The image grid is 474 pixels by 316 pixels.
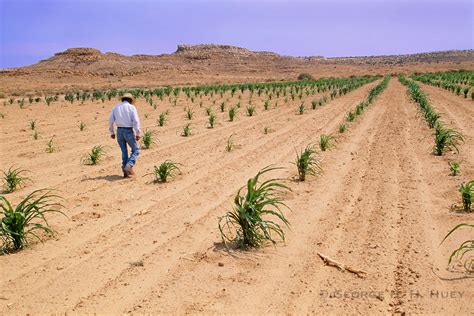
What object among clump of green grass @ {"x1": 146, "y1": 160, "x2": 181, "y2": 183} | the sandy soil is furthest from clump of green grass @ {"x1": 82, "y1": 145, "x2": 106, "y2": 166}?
clump of green grass @ {"x1": 146, "y1": 160, "x2": 181, "y2": 183}

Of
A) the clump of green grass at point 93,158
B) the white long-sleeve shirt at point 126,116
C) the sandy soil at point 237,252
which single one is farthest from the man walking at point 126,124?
the clump of green grass at point 93,158

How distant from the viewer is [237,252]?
460 centimetres

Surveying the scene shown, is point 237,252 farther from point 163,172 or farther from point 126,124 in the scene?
point 126,124

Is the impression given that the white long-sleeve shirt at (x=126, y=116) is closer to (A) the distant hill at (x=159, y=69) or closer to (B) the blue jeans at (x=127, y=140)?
(B) the blue jeans at (x=127, y=140)

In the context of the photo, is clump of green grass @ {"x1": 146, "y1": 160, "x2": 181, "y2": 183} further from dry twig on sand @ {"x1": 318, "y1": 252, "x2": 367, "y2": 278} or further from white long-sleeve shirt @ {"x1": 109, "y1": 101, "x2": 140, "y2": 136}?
dry twig on sand @ {"x1": 318, "y1": 252, "x2": 367, "y2": 278}

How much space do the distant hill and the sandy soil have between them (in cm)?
3963

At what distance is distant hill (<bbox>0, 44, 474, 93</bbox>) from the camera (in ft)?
191

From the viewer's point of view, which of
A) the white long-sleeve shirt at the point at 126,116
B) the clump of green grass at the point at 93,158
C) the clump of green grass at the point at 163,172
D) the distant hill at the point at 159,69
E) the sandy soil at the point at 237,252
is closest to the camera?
the sandy soil at the point at 237,252

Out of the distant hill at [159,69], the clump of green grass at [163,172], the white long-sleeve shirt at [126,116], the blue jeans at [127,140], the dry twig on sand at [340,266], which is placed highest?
the distant hill at [159,69]

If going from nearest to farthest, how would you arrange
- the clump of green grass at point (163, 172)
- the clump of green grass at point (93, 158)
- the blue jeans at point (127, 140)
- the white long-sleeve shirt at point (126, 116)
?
the clump of green grass at point (163, 172) < the white long-sleeve shirt at point (126, 116) < the blue jeans at point (127, 140) < the clump of green grass at point (93, 158)

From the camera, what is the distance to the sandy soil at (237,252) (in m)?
3.68

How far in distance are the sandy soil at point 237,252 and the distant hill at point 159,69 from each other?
39626mm

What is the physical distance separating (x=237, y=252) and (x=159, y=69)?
70413mm

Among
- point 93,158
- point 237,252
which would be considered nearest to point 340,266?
point 237,252
